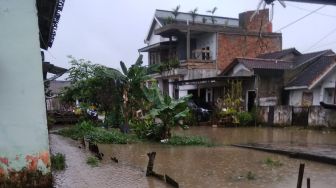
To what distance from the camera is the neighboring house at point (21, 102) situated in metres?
7.39

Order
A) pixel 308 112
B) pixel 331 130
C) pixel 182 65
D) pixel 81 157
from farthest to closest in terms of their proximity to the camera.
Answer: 1. pixel 182 65
2. pixel 308 112
3. pixel 331 130
4. pixel 81 157

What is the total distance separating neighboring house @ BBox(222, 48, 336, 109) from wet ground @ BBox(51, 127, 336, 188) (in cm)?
1038

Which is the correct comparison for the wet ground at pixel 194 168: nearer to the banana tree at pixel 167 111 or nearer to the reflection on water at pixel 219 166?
the reflection on water at pixel 219 166

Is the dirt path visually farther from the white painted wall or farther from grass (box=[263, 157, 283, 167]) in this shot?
Result: the white painted wall

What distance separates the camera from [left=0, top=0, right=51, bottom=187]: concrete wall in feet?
24.2

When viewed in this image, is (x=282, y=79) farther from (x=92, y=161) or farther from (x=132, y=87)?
(x=92, y=161)

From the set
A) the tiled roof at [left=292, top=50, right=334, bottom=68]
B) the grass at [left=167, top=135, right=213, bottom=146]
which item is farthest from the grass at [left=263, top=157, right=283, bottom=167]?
the tiled roof at [left=292, top=50, right=334, bottom=68]

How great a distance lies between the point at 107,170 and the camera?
34.2 feet

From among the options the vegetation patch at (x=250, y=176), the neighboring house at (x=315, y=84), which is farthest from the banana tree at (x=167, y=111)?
the neighboring house at (x=315, y=84)

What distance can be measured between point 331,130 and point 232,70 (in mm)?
9626

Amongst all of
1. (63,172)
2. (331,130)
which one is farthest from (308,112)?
(63,172)

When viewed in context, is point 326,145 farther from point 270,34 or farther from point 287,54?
point 270,34

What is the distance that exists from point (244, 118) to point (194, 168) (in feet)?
49.3

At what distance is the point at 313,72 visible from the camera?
84.9 ft
